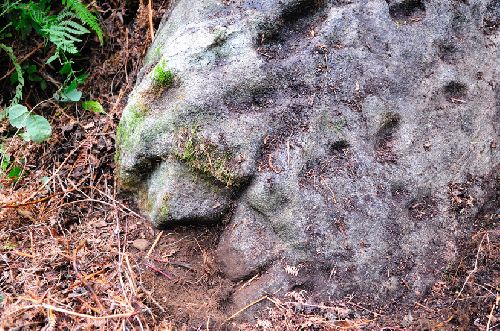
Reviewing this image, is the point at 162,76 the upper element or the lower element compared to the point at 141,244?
upper

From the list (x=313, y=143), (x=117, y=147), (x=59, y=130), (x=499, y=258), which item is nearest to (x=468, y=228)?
(x=499, y=258)

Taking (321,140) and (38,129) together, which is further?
(38,129)

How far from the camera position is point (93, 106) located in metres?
3.58

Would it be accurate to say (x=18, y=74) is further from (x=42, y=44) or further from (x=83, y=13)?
(x=83, y=13)

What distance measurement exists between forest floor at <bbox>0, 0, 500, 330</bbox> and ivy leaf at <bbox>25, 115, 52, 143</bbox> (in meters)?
0.16

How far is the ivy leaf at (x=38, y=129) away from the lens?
3293 mm

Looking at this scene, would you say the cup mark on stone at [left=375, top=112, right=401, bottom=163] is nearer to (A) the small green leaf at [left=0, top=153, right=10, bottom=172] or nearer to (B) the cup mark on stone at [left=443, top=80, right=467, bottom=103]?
(B) the cup mark on stone at [left=443, top=80, right=467, bottom=103]

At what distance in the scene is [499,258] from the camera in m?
2.72

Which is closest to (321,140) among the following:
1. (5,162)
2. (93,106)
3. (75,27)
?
(93,106)

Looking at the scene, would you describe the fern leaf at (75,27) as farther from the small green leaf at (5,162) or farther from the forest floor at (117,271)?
the small green leaf at (5,162)

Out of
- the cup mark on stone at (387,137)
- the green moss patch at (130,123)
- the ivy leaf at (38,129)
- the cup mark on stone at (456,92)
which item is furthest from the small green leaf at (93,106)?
the cup mark on stone at (456,92)

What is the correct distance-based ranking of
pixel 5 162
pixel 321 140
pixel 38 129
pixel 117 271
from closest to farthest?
1. pixel 117 271
2. pixel 321 140
3. pixel 38 129
4. pixel 5 162

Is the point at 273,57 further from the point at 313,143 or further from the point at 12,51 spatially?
the point at 12,51

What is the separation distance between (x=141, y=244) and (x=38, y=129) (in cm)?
114
